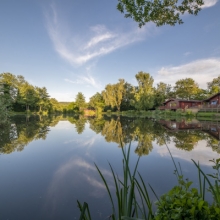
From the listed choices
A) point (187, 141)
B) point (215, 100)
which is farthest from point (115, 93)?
point (187, 141)

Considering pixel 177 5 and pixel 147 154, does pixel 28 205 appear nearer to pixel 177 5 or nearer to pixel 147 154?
pixel 147 154

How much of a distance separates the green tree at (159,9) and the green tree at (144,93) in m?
35.6

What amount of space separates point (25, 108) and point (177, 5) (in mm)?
52943

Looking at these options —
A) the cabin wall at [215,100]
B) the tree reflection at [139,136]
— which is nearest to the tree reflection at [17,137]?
the tree reflection at [139,136]

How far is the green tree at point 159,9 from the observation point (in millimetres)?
4480

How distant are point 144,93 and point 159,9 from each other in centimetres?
3653

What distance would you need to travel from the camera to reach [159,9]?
15.3ft

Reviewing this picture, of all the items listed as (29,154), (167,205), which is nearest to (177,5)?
(167,205)

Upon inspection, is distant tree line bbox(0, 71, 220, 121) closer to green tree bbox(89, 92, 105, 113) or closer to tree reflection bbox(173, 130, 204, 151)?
green tree bbox(89, 92, 105, 113)

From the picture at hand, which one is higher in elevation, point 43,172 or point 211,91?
point 211,91

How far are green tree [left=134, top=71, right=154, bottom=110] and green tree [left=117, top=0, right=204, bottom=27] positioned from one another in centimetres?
3556

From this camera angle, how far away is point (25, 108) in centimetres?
4956

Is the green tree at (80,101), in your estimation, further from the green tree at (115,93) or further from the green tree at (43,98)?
the green tree at (115,93)

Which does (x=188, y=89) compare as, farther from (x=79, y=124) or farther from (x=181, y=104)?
(x=79, y=124)
